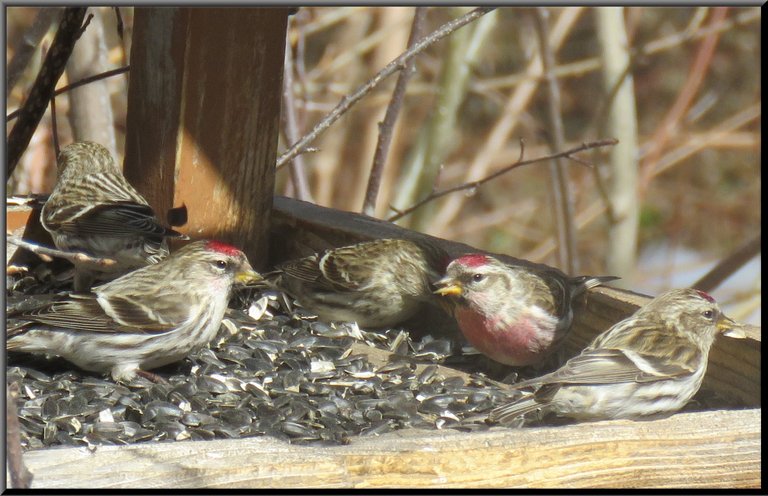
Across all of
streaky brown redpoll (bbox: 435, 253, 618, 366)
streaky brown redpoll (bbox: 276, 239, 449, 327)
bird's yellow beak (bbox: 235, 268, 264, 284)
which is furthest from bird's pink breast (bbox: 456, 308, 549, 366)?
bird's yellow beak (bbox: 235, 268, 264, 284)

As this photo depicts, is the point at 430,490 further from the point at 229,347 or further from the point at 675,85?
the point at 675,85

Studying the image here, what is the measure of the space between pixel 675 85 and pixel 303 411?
818cm

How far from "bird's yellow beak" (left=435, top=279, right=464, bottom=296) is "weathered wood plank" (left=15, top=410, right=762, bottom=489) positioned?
1250 millimetres

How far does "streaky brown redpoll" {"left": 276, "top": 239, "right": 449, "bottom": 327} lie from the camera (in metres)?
3.99

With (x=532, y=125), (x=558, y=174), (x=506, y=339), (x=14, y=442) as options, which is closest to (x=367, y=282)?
(x=506, y=339)

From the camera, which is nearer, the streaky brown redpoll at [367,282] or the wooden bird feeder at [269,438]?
the wooden bird feeder at [269,438]

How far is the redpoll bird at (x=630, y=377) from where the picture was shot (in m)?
3.18

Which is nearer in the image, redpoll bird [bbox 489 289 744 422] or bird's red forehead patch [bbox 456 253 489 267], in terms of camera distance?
redpoll bird [bbox 489 289 744 422]

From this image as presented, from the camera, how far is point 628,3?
9.84 ft

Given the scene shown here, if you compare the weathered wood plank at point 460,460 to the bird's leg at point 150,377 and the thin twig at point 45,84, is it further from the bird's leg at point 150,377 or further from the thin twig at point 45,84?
the thin twig at point 45,84

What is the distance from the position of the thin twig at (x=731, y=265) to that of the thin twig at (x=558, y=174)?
644 mm

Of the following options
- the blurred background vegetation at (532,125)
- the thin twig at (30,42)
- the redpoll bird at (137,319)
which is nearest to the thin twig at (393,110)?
the blurred background vegetation at (532,125)

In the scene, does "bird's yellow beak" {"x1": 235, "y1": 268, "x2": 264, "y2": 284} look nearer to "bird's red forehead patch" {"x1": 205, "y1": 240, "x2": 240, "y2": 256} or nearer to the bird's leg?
"bird's red forehead patch" {"x1": 205, "y1": 240, "x2": 240, "y2": 256}

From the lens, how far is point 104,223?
415 cm
